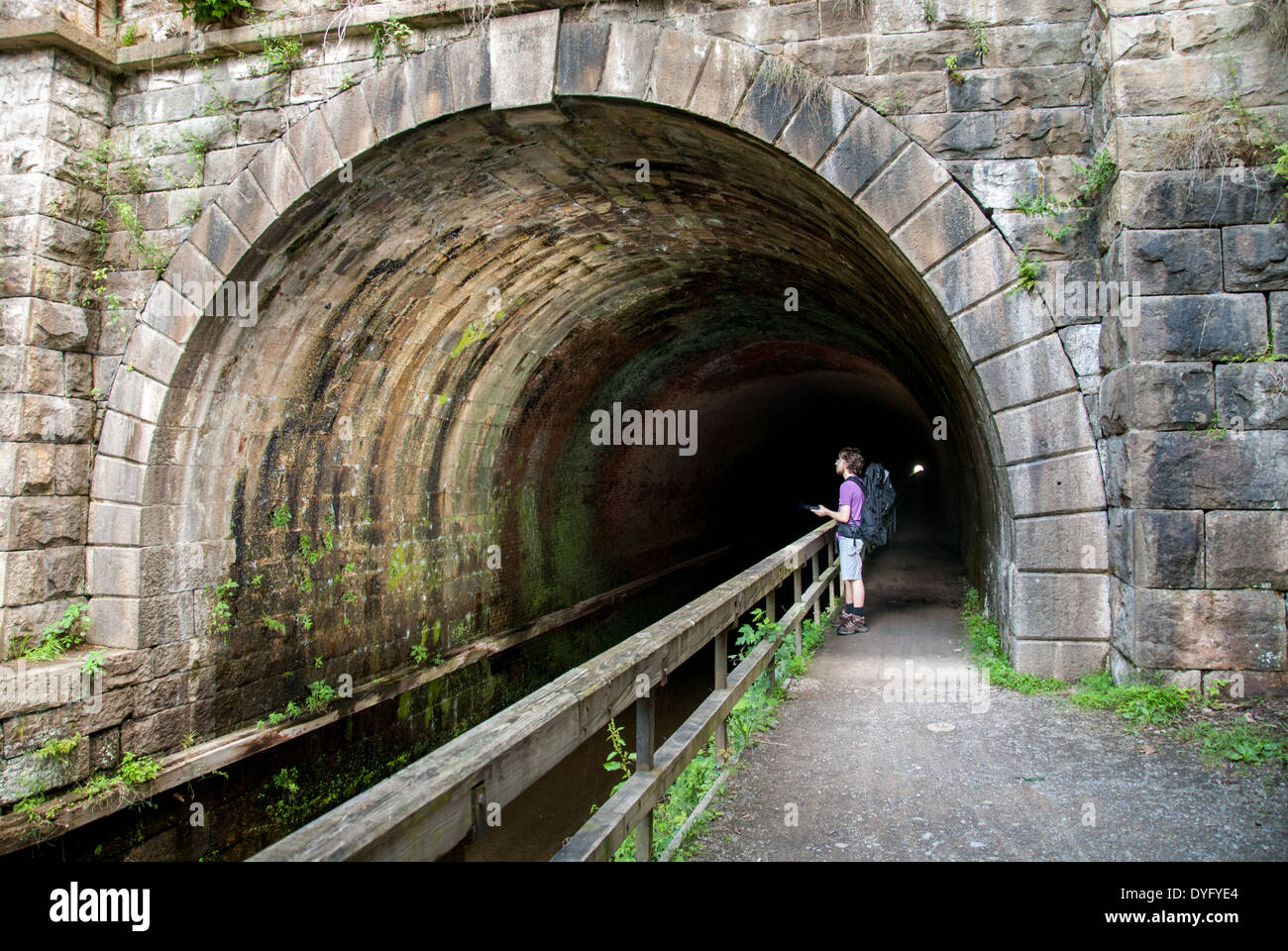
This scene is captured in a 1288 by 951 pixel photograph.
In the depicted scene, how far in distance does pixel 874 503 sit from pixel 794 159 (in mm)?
3174

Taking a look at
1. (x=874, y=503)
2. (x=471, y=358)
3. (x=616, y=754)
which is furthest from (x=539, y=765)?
(x=471, y=358)

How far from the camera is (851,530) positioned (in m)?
6.91

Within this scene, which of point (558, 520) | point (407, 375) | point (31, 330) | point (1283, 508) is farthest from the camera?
point (558, 520)

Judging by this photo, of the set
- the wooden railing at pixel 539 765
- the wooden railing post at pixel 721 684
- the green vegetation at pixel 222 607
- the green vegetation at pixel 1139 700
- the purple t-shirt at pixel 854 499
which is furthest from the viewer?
the purple t-shirt at pixel 854 499

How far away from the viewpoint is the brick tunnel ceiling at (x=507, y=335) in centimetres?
576

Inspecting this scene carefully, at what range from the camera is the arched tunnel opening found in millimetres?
5734

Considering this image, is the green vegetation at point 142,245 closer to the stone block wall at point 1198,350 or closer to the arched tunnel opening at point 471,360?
the arched tunnel opening at point 471,360

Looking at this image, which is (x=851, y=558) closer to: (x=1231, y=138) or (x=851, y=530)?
(x=851, y=530)

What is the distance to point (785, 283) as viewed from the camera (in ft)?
28.8

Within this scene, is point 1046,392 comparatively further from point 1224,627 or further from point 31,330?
point 31,330

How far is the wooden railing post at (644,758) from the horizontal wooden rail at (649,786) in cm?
2

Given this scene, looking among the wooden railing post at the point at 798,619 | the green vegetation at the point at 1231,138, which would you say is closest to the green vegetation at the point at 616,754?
the wooden railing post at the point at 798,619

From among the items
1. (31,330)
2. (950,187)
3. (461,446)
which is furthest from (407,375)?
(950,187)

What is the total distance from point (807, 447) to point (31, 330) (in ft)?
59.1
